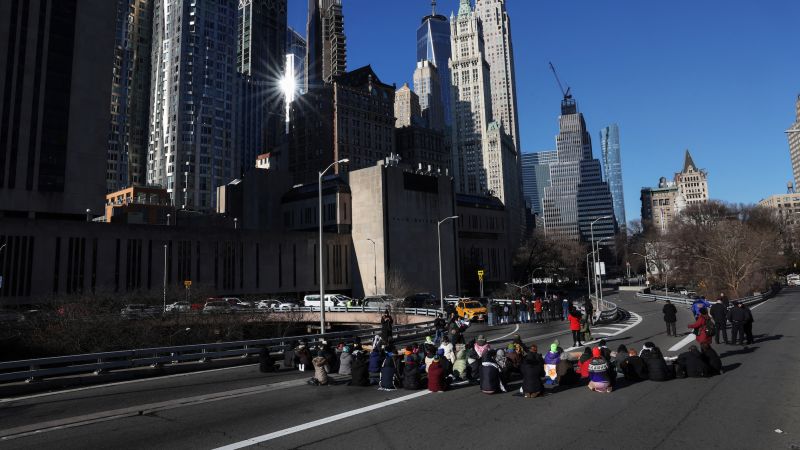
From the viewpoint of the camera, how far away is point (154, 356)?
22.8 meters

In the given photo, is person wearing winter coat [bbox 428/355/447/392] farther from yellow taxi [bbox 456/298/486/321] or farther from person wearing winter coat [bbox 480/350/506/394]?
yellow taxi [bbox 456/298/486/321]

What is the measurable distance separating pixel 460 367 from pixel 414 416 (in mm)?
4351

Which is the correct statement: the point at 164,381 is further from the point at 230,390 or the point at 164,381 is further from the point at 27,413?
the point at 27,413

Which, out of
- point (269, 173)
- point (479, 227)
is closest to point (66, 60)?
point (269, 173)

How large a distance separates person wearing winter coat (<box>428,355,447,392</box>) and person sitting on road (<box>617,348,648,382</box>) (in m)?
5.04

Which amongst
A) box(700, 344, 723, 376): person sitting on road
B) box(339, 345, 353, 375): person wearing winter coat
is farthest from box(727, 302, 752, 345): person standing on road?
box(339, 345, 353, 375): person wearing winter coat

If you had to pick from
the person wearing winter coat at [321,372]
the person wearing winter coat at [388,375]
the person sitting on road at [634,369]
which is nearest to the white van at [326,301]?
the person wearing winter coat at [321,372]

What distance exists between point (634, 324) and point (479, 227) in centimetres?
7146

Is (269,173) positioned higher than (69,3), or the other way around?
(69,3)

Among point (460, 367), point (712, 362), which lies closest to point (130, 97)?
point (460, 367)

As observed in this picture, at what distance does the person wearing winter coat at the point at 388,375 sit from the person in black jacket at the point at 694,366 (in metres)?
8.04

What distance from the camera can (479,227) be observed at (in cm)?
10188

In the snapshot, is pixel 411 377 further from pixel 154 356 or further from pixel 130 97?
pixel 130 97

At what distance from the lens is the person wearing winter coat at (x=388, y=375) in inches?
562
